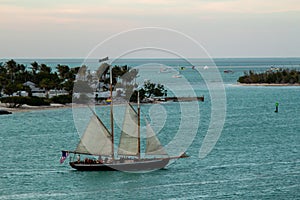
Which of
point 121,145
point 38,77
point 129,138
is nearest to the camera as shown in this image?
point 129,138

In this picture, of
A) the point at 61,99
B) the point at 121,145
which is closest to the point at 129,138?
the point at 121,145

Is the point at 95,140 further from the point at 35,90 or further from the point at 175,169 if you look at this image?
the point at 35,90

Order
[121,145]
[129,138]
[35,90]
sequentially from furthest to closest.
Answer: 1. [35,90]
2. [121,145]
3. [129,138]

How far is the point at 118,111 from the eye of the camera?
4818 inches

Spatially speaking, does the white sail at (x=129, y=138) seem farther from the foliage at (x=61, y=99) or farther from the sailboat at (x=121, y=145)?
the foliage at (x=61, y=99)

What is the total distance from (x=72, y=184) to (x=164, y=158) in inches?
361

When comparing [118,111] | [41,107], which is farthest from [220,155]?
[41,107]

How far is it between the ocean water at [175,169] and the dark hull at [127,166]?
660mm

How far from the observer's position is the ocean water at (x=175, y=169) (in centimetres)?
5206

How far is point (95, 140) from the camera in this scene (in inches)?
2427

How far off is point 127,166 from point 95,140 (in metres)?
4.31

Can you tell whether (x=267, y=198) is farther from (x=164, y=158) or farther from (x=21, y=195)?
(x=21, y=195)

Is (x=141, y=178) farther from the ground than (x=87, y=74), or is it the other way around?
(x=87, y=74)

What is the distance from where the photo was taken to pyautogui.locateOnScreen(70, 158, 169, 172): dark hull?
59188mm
